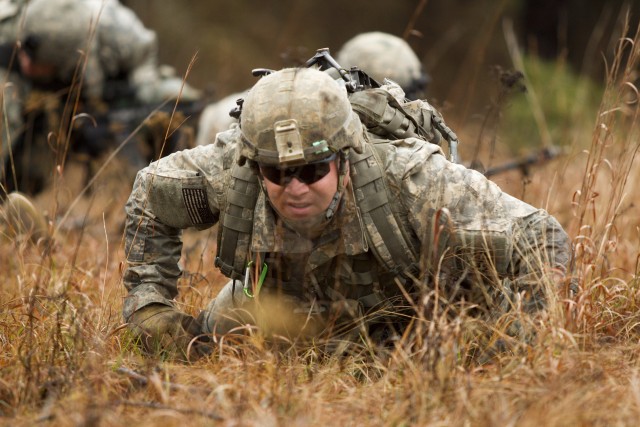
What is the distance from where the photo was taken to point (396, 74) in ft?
20.8

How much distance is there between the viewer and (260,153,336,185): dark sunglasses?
340 cm

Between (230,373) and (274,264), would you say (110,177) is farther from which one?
(230,373)

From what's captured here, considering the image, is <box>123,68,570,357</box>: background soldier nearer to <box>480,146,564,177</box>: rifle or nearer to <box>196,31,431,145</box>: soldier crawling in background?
<box>196,31,431,145</box>: soldier crawling in background

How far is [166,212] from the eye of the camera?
393cm

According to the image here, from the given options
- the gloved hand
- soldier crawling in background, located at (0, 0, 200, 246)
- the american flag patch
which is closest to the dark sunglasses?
the american flag patch

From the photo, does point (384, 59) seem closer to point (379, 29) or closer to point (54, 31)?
point (54, 31)

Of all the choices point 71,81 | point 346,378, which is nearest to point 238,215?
point 346,378

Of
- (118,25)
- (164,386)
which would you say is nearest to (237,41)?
(118,25)

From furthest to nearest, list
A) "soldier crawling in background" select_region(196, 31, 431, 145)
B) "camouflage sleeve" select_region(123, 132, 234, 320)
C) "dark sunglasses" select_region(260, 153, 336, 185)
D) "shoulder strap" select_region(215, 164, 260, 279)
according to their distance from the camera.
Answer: "soldier crawling in background" select_region(196, 31, 431, 145) → "camouflage sleeve" select_region(123, 132, 234, 320) → "shoulder strap" select_region(215, 164, 260, 279) → "dark sunglasses" select_region(260, 153, 336, 185)

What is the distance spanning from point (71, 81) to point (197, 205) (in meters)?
5.03

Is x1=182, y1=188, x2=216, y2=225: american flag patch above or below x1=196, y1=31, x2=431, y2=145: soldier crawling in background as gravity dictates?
below

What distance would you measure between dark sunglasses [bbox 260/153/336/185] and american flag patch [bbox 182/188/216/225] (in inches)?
18.5

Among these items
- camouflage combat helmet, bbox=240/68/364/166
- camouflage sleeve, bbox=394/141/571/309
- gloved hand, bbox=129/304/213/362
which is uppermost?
camouflage combat helmet, bbox=240/68/364/166

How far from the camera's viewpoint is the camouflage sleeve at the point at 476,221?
139 inches
